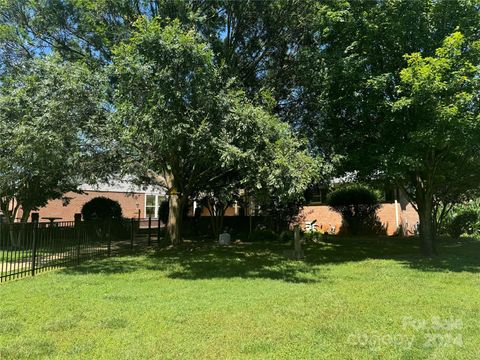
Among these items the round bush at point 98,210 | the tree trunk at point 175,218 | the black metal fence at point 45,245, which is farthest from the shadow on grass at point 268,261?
the round bush at point 98,210

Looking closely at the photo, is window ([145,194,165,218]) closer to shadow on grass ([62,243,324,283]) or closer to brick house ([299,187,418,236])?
brick house ([299,187,418,236])

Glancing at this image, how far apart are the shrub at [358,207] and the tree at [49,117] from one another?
576 inches

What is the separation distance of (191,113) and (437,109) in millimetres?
6007

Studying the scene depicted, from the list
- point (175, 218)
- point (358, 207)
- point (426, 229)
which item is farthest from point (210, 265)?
point (358, 207)

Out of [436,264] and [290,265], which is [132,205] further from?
[436,264]

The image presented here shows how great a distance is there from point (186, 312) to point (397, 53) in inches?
395

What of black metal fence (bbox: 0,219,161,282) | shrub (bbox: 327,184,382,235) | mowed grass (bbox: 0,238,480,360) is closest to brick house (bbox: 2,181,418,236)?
shrub (bbox: 327,184,382,235)

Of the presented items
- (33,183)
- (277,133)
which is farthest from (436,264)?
(33,183)

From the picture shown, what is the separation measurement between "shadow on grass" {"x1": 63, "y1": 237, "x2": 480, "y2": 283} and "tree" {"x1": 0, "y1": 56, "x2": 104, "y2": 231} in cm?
300

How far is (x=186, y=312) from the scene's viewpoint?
267 inches

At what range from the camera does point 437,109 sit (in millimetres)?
10734

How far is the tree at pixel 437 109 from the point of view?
418 inches

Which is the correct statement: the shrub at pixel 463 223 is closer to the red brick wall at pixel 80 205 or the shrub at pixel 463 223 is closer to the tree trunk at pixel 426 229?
the tree trunk at pixel 426 229

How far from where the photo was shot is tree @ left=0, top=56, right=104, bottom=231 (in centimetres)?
1012
